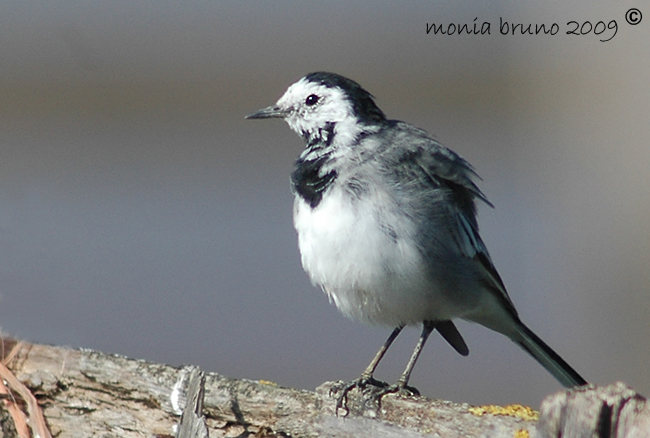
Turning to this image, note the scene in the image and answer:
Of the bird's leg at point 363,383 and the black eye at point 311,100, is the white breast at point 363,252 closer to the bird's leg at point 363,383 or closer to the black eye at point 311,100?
the bird's leg at point 363,383

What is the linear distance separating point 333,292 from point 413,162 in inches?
19.1

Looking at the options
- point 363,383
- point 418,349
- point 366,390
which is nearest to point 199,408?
point 366,390

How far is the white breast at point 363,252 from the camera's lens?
8.16 ft

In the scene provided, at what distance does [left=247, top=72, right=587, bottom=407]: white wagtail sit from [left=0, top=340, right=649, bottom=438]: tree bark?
1.47 feet

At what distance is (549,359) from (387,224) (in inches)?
28.6

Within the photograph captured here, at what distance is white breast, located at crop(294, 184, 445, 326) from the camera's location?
2488mm

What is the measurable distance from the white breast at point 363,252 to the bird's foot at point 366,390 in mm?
261

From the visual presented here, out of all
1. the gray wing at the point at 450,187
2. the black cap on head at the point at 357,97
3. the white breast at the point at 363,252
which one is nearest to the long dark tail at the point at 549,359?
the gray wing at the point at 450,187

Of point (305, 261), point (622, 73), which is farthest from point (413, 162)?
point (622, 73)

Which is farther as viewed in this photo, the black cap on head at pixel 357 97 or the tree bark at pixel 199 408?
the black cap on head at pixel 357 97

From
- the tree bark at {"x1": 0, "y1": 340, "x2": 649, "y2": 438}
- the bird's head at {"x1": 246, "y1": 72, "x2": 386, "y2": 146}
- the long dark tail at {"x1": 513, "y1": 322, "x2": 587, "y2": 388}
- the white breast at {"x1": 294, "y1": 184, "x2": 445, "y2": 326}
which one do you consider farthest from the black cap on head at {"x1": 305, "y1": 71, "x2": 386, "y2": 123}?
the tree bark at {"x1": 0, "y1": 340, "x2": 649, "y2": 438}

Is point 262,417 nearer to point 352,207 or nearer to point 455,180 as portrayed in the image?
point 352,207

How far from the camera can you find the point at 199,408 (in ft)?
5.90

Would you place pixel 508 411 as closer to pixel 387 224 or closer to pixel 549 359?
pixel 387 224
